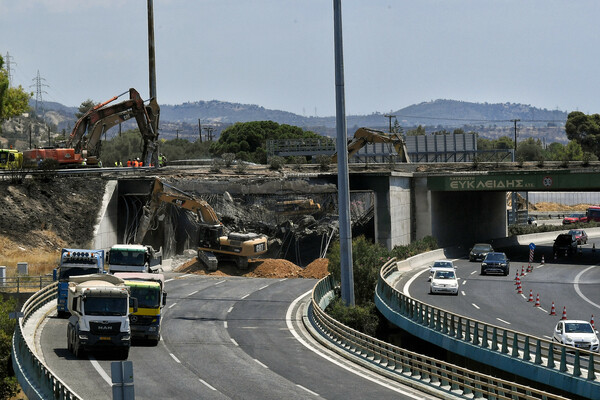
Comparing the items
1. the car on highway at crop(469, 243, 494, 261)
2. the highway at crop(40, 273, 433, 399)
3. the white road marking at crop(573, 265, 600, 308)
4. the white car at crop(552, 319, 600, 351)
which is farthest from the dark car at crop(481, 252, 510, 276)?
the white car at crop(552, 319, 600, 351)

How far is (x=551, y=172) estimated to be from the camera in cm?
7094

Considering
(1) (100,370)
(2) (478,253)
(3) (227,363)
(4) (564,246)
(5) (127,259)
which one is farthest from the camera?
(4) (564,246)

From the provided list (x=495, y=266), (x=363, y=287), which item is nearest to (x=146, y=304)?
(x=363, y=287)

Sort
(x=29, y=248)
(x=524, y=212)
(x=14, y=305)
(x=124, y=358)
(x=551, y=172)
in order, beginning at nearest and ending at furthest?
(x=124, y=358) → (x=14, y=305) → (x=29, y=248) → (x=551, y=172) → (x=524, y=212)

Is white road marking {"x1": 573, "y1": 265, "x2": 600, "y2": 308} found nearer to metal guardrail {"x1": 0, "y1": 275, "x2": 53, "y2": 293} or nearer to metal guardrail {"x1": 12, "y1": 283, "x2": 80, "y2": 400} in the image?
metal guardrail {"x1": 12, "y1": 283, "x2": 80, "y2": 400}

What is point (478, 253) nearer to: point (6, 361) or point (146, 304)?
point (6, 361)

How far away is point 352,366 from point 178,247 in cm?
4150

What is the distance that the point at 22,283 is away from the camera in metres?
51.8

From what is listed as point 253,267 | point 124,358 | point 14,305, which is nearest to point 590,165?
point 253,267

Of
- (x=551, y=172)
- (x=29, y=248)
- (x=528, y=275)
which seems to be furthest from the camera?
(x=551, y=172)

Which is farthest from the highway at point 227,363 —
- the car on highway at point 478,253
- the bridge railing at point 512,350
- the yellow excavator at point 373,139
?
the yellow excavator at point 373,139

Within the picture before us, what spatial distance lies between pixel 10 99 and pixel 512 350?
76.5 metres

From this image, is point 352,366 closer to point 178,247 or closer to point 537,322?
point 537,322

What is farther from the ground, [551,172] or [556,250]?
[551,172]
